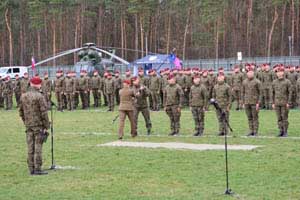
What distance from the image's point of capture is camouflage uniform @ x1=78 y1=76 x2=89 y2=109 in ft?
104

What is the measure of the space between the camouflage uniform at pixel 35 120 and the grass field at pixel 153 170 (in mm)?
552

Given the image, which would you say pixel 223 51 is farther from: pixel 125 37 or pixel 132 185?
pixel 132 185

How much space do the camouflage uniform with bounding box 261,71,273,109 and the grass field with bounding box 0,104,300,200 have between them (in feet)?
22.2

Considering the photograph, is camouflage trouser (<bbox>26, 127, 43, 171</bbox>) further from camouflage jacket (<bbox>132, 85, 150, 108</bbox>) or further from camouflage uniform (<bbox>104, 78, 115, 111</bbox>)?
camouflage uniform (<bbox>104, 78, 115, 111</bbox>)

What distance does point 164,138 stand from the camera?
61.4ft

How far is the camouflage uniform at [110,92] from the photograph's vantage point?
29.7 meters

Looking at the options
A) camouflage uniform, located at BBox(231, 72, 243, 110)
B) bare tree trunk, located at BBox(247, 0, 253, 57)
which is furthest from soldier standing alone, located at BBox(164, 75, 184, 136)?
bare tree trunk, located at BBox(247, 0, 253, 57)

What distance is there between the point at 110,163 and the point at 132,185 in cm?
269

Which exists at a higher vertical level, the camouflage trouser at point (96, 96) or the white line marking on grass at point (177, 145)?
the camouflage trouser at point (96, 96)

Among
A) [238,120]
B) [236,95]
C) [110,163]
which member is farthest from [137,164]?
[236,95]

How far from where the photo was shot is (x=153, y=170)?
13117 mm


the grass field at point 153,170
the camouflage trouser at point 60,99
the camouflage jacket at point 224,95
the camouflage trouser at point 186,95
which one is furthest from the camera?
the camouflage trouser at point 60,99

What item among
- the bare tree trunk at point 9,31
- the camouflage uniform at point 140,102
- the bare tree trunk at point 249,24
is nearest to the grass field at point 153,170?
the camouflage uniform at point 140,102

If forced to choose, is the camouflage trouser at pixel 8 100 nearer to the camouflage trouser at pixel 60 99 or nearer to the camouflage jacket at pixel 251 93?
the camouflage trouser at pixel 60 99
